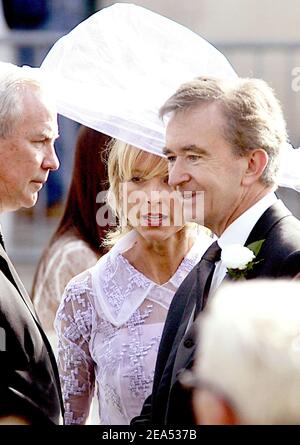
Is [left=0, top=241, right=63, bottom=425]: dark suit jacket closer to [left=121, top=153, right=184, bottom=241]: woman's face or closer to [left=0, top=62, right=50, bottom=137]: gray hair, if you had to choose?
[left=0, top=62, right=50, bottom=137]: gray hair

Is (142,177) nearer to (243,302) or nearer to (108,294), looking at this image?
(108,294)

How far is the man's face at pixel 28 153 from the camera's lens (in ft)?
12.1

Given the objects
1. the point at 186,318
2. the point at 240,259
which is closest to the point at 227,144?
the point at 240,259

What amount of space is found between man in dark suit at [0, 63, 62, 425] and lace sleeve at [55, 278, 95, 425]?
0.38 metres

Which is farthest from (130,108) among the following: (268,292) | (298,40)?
(298,40)

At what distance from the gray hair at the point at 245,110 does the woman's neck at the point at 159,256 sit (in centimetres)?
69

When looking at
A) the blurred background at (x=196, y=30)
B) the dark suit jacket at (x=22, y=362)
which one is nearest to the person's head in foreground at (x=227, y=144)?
the dark suit jacket at (x=22, y=362)

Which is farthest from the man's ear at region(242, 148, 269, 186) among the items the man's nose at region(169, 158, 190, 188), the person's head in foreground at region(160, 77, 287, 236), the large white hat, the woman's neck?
the woman's neck

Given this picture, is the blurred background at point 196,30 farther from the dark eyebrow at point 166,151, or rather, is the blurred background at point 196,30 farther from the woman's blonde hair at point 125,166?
the dark eyebrow at point 166,151

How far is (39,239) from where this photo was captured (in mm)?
8070

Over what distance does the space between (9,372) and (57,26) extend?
5.52 m

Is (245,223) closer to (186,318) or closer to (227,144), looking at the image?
(227,144)

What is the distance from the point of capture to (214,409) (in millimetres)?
2180

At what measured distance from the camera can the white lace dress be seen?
156 inches
